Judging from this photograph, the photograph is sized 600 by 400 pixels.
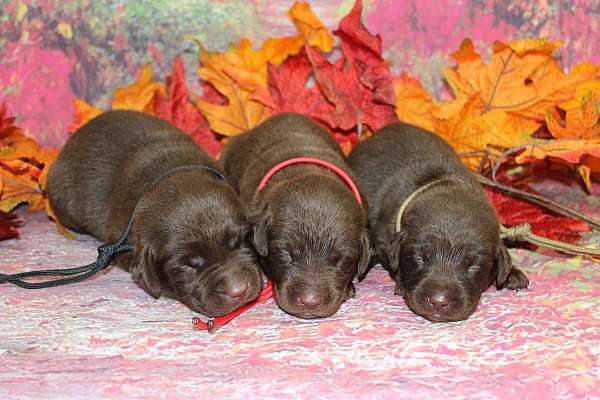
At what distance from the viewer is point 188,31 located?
6.03 m

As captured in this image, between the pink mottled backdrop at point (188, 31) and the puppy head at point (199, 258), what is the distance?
2.42m

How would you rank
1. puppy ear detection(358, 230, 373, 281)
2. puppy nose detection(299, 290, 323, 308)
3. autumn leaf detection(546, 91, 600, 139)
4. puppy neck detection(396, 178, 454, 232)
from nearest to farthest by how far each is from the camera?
puppy nose detection(299, 290, 323, 308) → puppy ear detection(358, 230, 373, 281) → puppy neck detection(396, 178, 454, 232) → autumn leaf detection(546, 91, 600, 139)

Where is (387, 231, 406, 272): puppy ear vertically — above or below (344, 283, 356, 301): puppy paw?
above

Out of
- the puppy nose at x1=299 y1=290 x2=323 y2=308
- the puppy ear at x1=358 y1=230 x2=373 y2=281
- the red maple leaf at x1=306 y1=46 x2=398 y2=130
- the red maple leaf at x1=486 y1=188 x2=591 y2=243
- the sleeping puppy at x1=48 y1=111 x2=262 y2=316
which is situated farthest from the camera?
the red maple leaf at x1=306 y1=46 x2=398 y2=130

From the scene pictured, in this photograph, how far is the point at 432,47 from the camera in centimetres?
602

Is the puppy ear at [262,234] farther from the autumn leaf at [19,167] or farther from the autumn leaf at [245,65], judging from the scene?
the autumn leaf at [19,167]

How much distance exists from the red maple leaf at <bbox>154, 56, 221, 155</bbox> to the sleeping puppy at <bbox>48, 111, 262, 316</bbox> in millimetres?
526

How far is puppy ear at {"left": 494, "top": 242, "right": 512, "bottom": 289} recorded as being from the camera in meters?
3.96

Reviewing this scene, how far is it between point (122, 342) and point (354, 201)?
4.90 ft

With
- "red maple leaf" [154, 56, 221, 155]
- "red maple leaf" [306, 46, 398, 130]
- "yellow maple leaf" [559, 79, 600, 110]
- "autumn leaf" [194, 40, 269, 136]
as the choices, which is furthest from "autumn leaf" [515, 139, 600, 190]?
"red maple leaf" [154, 56, 221, 155]

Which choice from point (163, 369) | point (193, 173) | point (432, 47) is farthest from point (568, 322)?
point (432, 47)

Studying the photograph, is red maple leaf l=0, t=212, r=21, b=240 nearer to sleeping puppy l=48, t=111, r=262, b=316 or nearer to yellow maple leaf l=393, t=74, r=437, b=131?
sleeping puppy l=48, t=111, r=262, b=316

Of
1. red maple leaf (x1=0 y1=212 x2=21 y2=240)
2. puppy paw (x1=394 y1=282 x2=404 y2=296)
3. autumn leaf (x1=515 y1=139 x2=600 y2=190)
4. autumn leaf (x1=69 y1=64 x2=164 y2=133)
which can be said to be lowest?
red maple leaf (x1=0 y1=212 x2=21 y2=240)

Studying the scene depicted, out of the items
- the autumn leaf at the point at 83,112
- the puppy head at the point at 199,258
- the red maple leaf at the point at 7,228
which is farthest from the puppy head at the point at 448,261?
the autumn leaf at the point at 83,112
